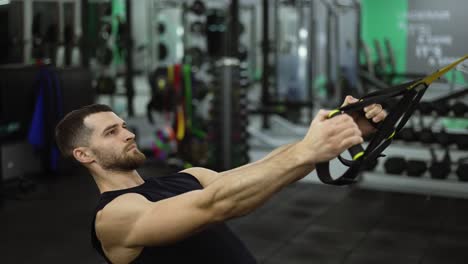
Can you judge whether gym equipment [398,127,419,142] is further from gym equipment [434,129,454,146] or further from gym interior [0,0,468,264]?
gym equipment [434,129,454,146]

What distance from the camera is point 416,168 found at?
4.80 meters

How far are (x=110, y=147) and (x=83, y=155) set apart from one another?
8 cm

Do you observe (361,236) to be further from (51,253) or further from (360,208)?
(51,253)

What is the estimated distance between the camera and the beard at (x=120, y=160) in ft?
5.91

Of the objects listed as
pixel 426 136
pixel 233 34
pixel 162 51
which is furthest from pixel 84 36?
pixel 426 136

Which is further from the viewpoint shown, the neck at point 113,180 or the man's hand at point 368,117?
the neck at point 113,180

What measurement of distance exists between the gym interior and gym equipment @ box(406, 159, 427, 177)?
0.01 meters

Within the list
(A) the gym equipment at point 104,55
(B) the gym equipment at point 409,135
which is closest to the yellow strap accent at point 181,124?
(A) the gym equipment at point 104,55

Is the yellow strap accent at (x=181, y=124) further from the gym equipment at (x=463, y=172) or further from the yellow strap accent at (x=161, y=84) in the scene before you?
the gym equipment at (x=463, y=172)

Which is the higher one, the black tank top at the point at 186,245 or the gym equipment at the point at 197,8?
the gym equipment at the point at 197,8

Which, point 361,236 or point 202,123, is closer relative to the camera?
point 361,236

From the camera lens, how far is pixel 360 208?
4.54 metres

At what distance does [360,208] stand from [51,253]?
2.16 meters

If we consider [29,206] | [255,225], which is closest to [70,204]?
[29,206]
